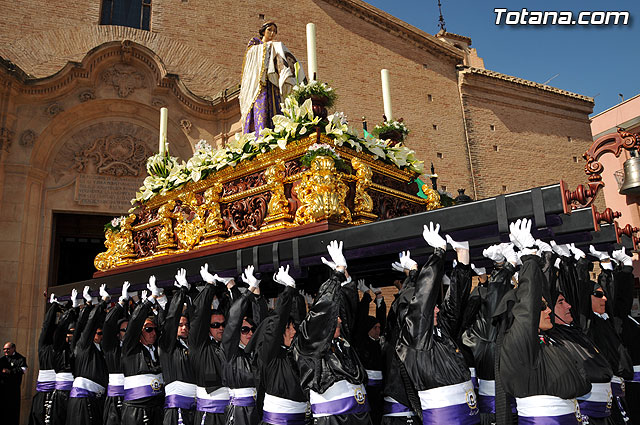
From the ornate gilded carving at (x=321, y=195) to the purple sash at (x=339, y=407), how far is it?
1.41 metres

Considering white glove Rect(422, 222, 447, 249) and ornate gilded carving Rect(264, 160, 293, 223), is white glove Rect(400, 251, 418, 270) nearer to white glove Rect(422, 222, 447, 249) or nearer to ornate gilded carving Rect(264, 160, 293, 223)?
white glove Rect(422, 222, 447, 249)

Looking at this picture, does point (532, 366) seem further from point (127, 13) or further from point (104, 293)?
point (127, 13)

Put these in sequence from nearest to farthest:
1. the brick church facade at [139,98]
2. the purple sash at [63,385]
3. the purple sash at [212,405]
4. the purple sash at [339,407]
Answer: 1. the purple sash at [339,407]
2. the purple sash at [212,405]
3. the purple sash at [63,385]
4. the brick church facade at [139,98]

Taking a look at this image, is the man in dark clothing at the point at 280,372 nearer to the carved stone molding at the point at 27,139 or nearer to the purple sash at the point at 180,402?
the purple sash at the point at 180,402

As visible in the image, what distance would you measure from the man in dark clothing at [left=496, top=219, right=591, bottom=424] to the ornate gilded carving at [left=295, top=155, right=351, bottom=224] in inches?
55.1

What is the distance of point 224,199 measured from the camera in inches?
198

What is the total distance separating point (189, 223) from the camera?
5.45 m

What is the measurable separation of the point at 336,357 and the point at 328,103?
7.78 feet

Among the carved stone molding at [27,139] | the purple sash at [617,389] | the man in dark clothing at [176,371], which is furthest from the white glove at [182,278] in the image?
the carved stone molding at [27,139]

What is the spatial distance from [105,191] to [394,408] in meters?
9.82

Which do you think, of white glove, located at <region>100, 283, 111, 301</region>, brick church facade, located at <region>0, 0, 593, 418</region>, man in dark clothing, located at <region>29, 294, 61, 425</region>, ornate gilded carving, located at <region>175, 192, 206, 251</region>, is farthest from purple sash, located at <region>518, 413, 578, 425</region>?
brick church facade, located at <region>0, 0, 593, 418</region>

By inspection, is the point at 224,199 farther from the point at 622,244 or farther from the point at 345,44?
the point at 345,44

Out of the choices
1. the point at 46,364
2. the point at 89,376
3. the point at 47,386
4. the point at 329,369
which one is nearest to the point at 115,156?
the point at 46,364

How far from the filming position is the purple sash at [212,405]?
5047 millimetres
